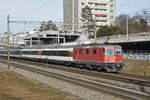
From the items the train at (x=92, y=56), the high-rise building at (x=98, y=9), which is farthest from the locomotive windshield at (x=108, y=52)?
the high-rise building at (x=98, y=9)

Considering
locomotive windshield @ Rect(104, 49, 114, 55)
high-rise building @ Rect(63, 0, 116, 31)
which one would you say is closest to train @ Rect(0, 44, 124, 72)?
locomotive windshield @ Rect(104, 49, 114, 55)

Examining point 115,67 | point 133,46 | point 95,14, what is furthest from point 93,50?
point 95,14

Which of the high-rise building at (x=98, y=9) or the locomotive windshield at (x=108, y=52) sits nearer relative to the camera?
the locomotive windshield at (x=108, y=52)

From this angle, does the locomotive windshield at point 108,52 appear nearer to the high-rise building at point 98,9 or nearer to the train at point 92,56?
the train at point 92,56

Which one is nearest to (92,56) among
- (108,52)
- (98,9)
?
(108,52)

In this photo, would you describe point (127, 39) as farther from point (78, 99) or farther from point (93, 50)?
point (78, 99)

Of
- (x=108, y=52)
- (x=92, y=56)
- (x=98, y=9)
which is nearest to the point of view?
(x=108, y=52)

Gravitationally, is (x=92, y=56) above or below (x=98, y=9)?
below

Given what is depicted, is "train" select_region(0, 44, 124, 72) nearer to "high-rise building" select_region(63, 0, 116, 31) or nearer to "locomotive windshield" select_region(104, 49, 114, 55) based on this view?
"locomotive windshield" select_region(104, 49, 114, 55)

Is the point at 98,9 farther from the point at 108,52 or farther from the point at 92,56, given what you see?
the point at 108,52

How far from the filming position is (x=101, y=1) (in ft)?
334

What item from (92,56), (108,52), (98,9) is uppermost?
(98,9)

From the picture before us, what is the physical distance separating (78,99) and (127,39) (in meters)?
31.1

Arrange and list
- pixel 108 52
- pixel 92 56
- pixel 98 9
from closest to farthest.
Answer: pixel 108 52 → pixel 92 56 → pixel 98 9
